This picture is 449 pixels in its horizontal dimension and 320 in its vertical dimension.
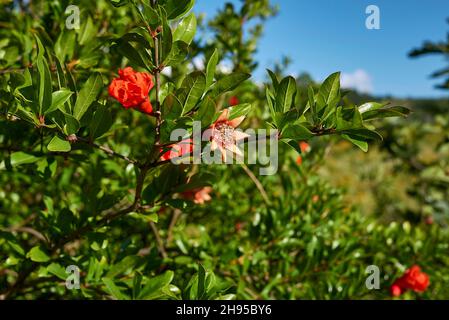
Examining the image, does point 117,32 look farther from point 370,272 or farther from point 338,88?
point 370,272

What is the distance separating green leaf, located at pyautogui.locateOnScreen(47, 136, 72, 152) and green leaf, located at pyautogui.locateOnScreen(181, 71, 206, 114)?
233mm

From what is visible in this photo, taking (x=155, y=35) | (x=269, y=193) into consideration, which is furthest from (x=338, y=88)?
(x=269, y=193)

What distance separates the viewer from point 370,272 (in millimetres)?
1420

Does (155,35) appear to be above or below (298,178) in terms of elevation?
above

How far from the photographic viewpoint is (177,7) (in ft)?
2.48

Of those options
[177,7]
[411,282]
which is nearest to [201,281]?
[177,7]

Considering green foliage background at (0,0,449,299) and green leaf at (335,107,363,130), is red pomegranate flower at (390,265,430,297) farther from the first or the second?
green leaf at (335,107,363,130)

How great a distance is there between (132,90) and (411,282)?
125 cm

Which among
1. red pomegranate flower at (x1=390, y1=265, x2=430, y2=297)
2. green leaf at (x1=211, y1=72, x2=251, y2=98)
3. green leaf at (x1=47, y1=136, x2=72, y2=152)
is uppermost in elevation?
green leaf at (x1=211, y1=72, x2=251, y2=98)

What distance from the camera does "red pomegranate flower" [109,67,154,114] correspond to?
84cm

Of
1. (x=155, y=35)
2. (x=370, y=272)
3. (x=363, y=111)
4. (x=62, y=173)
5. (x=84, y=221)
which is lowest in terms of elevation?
(x=370, y=272)

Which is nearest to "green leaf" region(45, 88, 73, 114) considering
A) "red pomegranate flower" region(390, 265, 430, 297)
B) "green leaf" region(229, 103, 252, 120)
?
"green leaf" region(229, 103, 252, 120)

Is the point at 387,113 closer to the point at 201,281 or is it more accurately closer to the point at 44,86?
the point at 201,281
